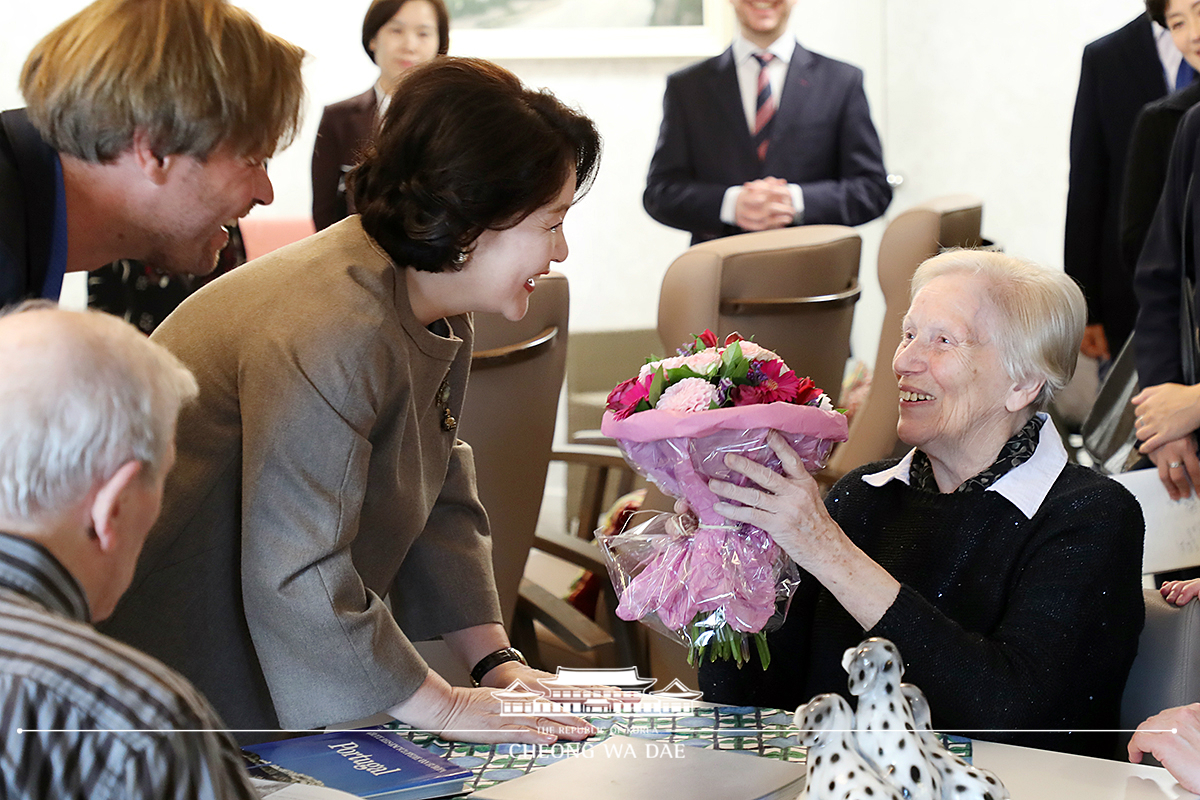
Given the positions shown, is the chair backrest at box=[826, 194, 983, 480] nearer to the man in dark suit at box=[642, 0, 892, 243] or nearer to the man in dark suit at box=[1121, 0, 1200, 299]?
the man in dark suit at box=[1121, 0, 1200, 299]

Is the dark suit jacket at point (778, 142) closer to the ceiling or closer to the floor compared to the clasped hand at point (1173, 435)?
closer to the ceiling

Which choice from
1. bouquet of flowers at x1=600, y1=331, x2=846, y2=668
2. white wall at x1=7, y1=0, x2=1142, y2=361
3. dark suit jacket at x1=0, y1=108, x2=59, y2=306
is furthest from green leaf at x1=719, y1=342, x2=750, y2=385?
white wall at x1=7, y1=0, x2=1142, y2=361

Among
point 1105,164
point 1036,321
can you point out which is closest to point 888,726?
point 1036,321

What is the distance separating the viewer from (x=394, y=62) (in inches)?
133

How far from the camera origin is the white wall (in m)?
5.20

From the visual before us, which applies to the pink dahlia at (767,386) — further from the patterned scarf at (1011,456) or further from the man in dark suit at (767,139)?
the man in dark suit at (767,139)

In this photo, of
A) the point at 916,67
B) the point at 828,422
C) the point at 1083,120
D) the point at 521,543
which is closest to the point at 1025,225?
the point at 916,67

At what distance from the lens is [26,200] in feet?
4.28

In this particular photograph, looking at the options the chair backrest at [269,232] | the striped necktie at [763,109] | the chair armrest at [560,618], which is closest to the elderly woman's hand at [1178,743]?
the chair armrest at [560,618]

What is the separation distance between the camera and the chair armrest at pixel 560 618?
2.38 m

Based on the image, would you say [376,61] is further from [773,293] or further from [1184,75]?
[1184,75]

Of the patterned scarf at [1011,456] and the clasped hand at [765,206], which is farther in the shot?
the clasped hand at [765,206]

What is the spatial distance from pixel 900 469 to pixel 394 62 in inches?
87.9

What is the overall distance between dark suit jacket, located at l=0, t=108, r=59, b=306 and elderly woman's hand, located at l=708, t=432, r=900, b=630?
0.79 metres
